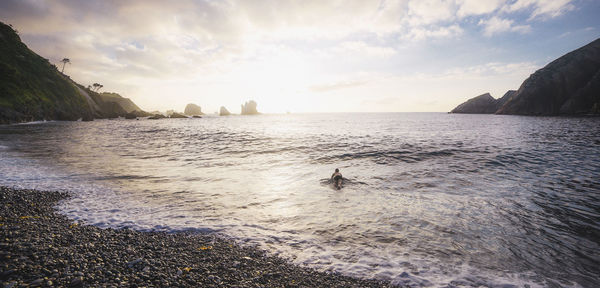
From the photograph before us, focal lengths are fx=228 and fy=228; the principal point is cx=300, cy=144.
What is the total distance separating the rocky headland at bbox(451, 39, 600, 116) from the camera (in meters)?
92.6

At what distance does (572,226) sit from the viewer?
824cm

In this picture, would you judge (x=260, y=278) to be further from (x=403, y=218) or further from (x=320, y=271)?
(x=403, y=218)

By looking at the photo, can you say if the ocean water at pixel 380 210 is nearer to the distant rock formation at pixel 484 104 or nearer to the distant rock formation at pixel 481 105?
the distant rock formation at pixel 484 104

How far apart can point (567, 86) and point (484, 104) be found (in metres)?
65.4

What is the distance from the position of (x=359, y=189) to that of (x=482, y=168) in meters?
11.3

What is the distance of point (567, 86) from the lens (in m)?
100

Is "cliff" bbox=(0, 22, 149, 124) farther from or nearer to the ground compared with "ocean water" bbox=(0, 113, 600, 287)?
farther from the ground

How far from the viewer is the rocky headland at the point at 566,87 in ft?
304

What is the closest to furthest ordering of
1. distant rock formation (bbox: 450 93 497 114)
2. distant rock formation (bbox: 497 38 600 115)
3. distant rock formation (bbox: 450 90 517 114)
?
distant rock formation (bbox: 497 38 600 115) < distant rock formation (bbox: 450 90 517 114) < distant rock formation (bbox: 450 93 497 114)

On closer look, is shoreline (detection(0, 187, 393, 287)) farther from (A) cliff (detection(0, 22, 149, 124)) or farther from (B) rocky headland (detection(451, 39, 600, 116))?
(B) rocky headland (detection(451, 39, 600, 116))

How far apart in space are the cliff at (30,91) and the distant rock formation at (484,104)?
229711 millimetres

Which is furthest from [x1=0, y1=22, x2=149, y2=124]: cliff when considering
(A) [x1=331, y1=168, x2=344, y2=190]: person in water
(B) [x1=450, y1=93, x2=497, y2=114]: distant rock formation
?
(B) [x1=450, y1=93, x2=497, y2=114]: distant rock formation

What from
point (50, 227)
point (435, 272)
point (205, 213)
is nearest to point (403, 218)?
Answer: point (435, 272)

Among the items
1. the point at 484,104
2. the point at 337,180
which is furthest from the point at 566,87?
the point at 337,180
